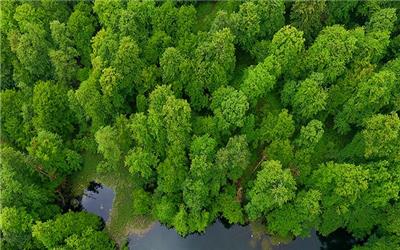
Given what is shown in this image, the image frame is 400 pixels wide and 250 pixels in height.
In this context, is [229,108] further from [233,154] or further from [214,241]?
[214,241]

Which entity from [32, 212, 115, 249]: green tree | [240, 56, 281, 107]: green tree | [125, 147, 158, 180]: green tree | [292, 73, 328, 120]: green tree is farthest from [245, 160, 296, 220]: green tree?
[32, 212, 115, 249]: green tree

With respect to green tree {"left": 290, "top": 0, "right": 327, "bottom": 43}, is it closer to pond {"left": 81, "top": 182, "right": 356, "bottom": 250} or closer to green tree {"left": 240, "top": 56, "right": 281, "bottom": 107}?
green tree {"left": 240, "top": 56, "right": 281, "bottom": 107}

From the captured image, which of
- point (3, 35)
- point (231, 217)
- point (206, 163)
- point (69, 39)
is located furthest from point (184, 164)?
point (3, 35)

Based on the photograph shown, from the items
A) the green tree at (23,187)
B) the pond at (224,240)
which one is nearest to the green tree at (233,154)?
the pond at (224,240)

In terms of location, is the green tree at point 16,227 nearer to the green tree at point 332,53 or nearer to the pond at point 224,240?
the pond at point 224,240

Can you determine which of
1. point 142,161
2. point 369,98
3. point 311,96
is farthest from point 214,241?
point 369,98

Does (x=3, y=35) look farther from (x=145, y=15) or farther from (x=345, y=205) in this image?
(x=345, y=205)
